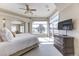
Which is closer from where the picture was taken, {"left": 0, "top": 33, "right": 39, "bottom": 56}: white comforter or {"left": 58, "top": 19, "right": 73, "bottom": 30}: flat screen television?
{"left": 0, "top": 33, "right": 39, "bottom": 56}: white comforter

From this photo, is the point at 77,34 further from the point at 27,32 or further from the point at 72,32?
the point at 27,32

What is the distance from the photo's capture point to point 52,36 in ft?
12.4

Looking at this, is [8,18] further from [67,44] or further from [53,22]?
[67,44]

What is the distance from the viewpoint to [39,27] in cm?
338

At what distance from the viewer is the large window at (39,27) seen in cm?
338

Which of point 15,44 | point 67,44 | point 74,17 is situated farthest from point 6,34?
point 74,17

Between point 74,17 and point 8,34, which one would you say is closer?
point 8,34

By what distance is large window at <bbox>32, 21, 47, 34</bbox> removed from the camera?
3381 millimetres

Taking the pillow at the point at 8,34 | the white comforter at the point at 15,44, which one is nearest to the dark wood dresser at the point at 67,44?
the white comforter at the point at 15,44

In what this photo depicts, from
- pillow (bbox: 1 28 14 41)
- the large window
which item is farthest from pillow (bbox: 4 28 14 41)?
the large window

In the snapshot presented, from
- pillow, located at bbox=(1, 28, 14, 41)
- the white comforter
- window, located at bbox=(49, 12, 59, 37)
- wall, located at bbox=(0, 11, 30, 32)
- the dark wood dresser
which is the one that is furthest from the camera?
the dark wood dresser

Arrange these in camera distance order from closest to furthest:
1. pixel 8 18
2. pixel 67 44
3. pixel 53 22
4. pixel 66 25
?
pixel 8 18 → pixel 53 22 → pixel 67 44 → pixel 66 25

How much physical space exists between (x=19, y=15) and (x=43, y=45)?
115 cm

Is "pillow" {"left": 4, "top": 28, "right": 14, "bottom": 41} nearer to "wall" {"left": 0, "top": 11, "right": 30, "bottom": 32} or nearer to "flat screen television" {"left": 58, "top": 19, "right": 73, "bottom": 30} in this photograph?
"wall" {"left": 0, "top": 11, "right": 30, "bottom": 32}
